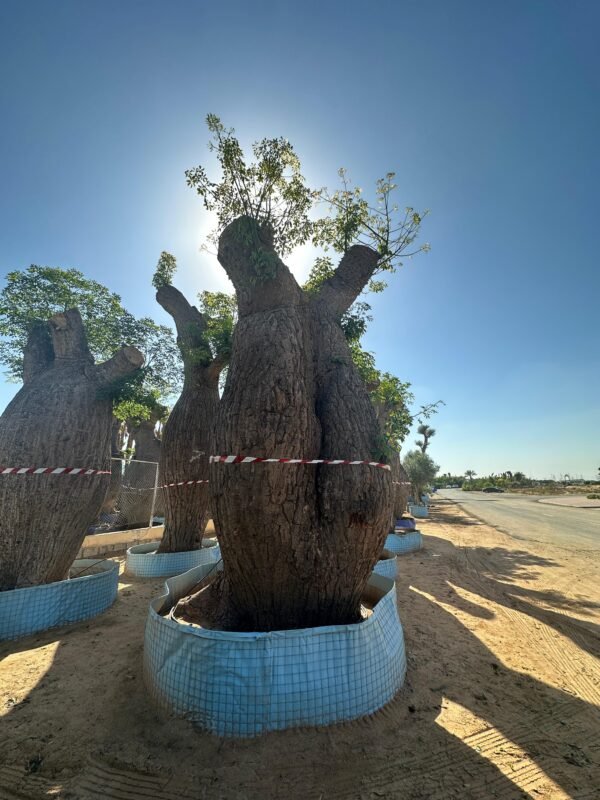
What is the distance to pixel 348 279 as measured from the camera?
5461 millimetres

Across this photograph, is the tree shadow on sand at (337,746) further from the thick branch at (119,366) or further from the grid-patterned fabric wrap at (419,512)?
the grid-patterned fabric wrap at (419,512)

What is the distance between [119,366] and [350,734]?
5994mm

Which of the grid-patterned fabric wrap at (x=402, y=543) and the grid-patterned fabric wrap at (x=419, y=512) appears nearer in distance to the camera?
the grid-patterned fabric wrap at (x=402, y=543)

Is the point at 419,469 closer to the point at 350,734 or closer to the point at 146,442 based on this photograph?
the point at 146,442

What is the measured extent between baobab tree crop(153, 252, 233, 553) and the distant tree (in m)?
24.2

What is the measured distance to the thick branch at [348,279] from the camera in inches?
208

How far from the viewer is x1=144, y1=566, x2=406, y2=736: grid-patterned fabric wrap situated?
2668mm

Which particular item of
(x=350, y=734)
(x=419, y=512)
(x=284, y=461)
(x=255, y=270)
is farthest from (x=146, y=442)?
(x=350, y=734)

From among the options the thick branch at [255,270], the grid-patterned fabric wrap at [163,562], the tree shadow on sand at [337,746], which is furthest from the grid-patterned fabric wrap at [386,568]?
the thick branch at [255,270]

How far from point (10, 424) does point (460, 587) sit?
8689 millimetres

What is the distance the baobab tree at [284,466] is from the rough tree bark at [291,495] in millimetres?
11

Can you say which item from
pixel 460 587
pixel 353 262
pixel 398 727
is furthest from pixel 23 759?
pixel 460 587

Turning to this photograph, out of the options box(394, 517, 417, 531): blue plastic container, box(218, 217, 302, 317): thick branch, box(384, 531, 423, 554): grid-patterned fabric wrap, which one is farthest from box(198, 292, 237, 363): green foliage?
box(394, 517, 417, 531): blue plastic container

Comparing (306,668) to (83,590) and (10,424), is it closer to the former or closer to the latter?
(83,590)
